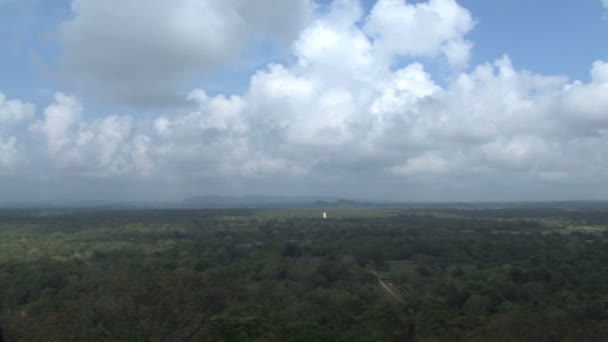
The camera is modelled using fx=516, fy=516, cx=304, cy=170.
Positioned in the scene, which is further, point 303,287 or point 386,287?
point 386,287

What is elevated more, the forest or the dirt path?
the forest

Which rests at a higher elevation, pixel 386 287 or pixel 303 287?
pixel 303 287

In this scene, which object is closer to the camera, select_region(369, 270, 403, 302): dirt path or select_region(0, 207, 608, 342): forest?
select_region(0, 207, 608, 342): forest

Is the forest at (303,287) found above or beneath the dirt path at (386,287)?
above

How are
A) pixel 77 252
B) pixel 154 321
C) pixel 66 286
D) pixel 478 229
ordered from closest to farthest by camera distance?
pixel 154 321
pixel 66 286
pixel 77 252
pixel 478 229

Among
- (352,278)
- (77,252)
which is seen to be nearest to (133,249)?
(77,252)

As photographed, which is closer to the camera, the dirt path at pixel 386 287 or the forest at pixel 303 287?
the forest at pixel 303 287

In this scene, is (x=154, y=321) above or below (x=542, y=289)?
above

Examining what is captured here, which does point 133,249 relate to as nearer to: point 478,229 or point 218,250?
point 218,250
